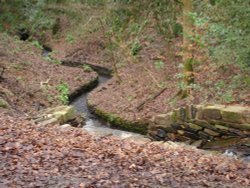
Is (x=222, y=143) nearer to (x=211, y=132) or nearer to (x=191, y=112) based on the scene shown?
(x=211, y=132)

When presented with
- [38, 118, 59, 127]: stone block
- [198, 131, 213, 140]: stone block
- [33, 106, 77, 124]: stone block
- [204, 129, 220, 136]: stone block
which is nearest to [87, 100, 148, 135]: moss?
[33, 106, 77, 124]: stone block

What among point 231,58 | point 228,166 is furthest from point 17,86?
point 228,166

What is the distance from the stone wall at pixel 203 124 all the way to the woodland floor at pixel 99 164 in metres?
2.44

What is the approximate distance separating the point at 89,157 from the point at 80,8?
22.3 m

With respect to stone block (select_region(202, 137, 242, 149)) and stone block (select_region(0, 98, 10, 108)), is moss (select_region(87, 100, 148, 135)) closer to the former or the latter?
stone block (select_region(202, 137, 242, 149))

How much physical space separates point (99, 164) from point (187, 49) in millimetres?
8953

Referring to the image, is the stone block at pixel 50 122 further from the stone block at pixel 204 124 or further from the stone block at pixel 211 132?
the stone block at pixel 211 132

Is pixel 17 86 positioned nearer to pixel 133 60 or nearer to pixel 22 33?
pixel 133 60

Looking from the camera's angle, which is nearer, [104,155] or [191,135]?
[104,155]

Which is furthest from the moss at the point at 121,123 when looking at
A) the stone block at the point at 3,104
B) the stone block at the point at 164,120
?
the stone block at the point at 3,104

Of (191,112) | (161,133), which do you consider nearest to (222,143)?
(191,112)

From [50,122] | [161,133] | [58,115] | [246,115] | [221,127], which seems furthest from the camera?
[161,133]

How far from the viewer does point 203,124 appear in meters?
12.5

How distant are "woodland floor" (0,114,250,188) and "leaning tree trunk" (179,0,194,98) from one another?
6.47 m
